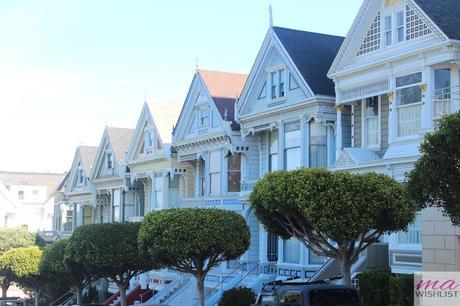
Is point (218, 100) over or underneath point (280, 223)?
over

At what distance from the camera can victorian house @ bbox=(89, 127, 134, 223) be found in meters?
48.6

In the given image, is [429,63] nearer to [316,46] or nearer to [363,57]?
[363,57]

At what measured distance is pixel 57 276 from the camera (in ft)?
A: 148

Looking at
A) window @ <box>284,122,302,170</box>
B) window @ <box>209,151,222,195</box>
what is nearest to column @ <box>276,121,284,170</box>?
window @ <box>284,122,302,170</box>

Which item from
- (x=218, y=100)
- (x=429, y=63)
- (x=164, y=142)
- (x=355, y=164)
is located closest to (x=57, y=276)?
(x=164, y=142)

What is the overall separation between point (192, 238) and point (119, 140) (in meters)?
26.3

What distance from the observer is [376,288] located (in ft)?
75.8

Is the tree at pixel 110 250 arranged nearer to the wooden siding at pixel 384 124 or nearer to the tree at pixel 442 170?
the wooden siding at pixel 384 124

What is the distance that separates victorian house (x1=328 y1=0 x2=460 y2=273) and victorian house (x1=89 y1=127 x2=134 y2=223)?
2284 centimetres

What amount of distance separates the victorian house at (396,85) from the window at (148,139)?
58.6 ft

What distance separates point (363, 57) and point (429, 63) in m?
3.66

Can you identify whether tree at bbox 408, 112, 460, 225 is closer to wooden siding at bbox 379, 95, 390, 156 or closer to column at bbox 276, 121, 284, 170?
wooden siding at bbox 379, 95, 390, 156

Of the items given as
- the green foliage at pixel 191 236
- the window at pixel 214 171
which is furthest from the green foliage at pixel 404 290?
the window at pixel 214 171

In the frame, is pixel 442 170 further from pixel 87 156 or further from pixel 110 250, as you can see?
pixel 87 156
